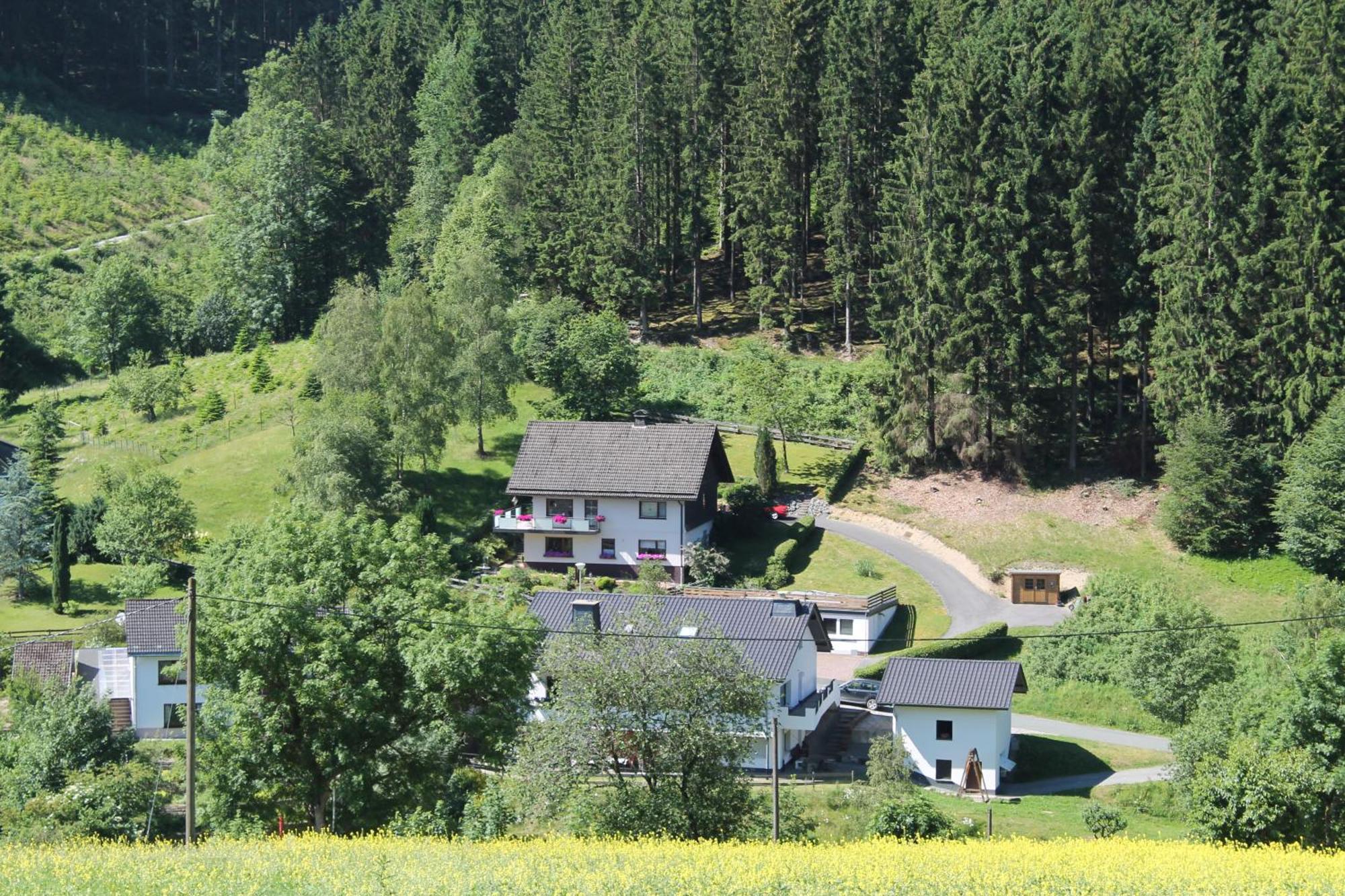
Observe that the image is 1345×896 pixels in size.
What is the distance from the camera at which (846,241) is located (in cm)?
8812

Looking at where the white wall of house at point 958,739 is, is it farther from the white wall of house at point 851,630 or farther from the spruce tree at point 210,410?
the spruce tree at point 210,410

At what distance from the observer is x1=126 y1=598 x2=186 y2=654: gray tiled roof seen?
2359 inches

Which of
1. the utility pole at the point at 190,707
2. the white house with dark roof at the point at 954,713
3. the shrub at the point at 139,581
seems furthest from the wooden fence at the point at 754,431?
the utility pole at the point at 190,707

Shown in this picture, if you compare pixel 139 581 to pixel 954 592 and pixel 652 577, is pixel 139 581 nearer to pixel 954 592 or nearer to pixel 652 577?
pixel 652 577

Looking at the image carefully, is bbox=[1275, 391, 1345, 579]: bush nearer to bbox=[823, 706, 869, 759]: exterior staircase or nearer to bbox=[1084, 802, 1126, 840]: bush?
bbox=[823, 706, 869, 759]: exterior staircase

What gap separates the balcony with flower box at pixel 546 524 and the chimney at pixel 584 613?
38.6 feet

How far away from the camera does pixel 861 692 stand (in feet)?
200

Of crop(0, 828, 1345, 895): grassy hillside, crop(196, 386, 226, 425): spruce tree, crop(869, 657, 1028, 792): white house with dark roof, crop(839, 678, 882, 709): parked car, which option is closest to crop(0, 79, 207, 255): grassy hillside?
crop(196, 386, 226, 425): spruce tree

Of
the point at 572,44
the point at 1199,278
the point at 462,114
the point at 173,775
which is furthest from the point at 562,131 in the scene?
the point at 173,775

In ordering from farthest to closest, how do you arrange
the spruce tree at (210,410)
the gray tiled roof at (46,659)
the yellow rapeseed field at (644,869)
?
the spruce tree at (210,410)
the gray tiled roof at (46,659)
the yellow rapeseed field at (644,869)

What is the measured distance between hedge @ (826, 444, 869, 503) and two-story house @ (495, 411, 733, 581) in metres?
5.53

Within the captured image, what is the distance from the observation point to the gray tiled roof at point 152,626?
197ft

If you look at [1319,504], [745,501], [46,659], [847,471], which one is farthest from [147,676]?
[1319,504]

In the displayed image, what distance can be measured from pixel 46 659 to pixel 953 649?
33644 mm
